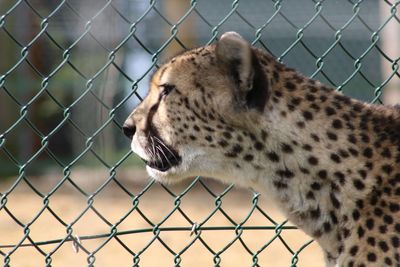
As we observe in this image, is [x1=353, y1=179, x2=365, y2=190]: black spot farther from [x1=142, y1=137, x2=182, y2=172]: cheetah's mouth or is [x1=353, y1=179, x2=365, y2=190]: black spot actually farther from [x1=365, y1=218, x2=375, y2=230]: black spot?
[x1=142, y1=137, x2=182, y2=172]: cheetah's mouth

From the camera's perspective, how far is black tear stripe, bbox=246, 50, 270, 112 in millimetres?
2834

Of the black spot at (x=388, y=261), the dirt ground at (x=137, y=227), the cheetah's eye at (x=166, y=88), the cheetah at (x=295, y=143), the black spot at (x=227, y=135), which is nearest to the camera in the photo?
the black spot at (x=388, y=261)

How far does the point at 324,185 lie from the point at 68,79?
265 inches

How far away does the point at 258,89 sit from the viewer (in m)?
2.84

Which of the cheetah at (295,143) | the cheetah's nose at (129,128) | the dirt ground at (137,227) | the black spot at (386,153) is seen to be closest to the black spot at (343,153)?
the cheetah at (295,143)

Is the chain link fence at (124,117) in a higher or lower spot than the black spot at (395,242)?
lower

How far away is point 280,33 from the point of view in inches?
381

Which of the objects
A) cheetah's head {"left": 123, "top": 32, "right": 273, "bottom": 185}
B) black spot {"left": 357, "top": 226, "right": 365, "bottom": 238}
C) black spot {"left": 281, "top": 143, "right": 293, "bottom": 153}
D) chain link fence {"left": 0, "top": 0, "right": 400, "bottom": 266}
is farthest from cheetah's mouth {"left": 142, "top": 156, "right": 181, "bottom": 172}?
chain link fence {"left": 0, "top": 0, "right": 400, "bottom": 266}

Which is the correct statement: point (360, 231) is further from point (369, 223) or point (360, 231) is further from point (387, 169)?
point (387, 169)

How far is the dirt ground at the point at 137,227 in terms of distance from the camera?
17.9 ft

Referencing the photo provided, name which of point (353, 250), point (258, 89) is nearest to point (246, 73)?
point (258, 89)

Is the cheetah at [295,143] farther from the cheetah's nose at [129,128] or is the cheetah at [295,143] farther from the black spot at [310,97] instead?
the cheetah's nose at [129,128]

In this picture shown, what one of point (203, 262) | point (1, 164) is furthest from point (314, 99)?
point (1, 164)

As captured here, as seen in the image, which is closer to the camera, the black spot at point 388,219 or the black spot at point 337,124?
the black spot at point 388,219
